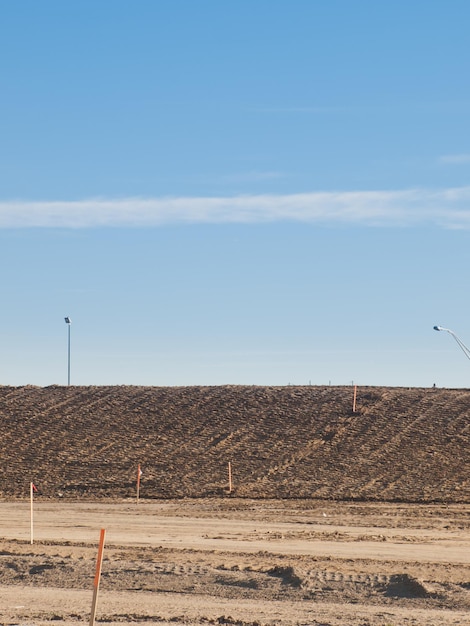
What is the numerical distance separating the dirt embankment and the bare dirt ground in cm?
496

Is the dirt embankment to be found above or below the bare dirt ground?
above

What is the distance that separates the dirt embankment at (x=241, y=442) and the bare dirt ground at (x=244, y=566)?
195 inches

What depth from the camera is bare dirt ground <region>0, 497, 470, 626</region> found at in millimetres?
14586

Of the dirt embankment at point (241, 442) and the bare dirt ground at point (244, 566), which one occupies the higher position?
the dirt embankment at point (241, 442)

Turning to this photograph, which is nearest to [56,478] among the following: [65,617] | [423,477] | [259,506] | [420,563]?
[259,506]

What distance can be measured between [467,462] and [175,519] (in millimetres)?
12887

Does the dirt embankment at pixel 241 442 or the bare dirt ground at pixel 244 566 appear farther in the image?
the dirt embankment at pixel 241 442

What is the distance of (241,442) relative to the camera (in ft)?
133

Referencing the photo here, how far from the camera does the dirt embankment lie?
3378 centimetres

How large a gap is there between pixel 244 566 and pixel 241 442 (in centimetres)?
2221

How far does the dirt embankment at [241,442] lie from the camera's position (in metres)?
33.8

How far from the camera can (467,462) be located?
116ft

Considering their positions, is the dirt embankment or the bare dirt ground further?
the dirt embankment

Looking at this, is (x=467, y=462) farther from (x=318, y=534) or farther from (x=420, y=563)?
(x=420, y=563)
